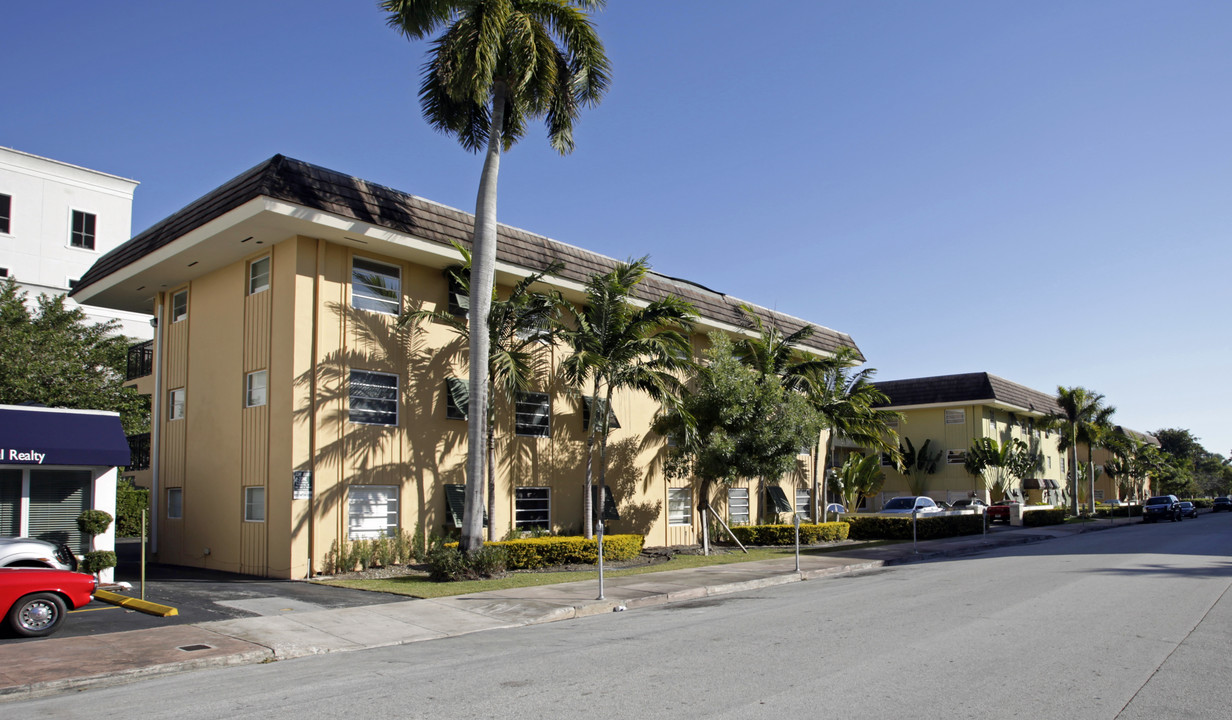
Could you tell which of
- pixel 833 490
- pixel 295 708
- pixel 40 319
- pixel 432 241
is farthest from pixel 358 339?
pixel 833 490

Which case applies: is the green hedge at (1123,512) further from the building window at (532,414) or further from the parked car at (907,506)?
the building window at (532,414)

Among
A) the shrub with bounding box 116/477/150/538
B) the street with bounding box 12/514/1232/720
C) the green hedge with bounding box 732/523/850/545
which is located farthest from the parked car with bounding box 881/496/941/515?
the shrub with bounding box 116/477/150/538

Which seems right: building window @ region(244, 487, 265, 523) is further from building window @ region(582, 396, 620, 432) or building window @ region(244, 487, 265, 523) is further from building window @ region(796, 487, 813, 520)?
building window @ region(796, 487, 813, 520)

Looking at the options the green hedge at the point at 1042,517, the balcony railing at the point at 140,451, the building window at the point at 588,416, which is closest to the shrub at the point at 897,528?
the green hedge at the point at 1042,517

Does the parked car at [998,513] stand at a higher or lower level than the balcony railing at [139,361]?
lower

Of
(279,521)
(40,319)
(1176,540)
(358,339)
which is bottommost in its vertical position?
(1176,540)

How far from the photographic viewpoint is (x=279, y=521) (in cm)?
1853

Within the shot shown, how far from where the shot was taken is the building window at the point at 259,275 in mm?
20297

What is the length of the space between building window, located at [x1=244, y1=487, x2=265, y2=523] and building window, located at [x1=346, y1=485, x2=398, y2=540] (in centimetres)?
191

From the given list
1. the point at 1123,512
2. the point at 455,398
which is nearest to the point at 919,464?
the point at 1123,512

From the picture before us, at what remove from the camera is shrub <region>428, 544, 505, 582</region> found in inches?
682

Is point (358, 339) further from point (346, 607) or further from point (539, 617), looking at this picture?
point (539, 617)

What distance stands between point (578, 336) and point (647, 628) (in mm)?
10918

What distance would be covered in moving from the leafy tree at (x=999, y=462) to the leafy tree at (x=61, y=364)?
40.6m
